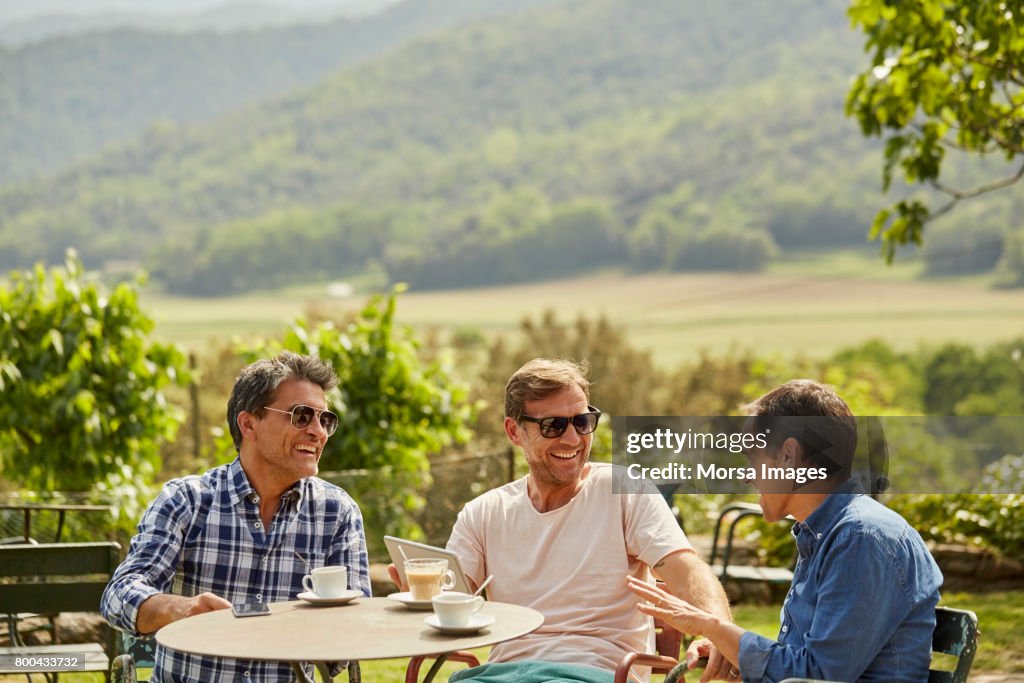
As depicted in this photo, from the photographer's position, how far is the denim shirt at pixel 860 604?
2.68 meters

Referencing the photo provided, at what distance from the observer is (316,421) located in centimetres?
357

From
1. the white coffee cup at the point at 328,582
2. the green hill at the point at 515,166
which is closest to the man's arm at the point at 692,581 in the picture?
the white coffee cup at the point at 328,582

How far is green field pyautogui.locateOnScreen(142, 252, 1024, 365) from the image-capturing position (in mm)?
63125

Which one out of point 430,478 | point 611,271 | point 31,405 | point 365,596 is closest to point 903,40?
point 430,478

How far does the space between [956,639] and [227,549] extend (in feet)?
5.87

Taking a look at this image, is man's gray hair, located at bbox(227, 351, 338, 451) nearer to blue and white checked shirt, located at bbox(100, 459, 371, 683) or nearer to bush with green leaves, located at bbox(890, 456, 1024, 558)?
blue and white checked shirt, located at bbox(100, 459, 371, 683)

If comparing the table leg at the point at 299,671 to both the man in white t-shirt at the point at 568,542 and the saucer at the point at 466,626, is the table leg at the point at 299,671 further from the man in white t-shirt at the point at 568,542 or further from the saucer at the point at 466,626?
the man in white t-shirt at the point at 568,542

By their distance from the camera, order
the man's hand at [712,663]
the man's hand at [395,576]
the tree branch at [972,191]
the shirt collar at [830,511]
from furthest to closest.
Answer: the tree branch at [972,191]
the man's hand at [395,576]
the man's hand at [712,663]
the shirt collar at [830,511]

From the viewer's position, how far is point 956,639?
9.23 feet

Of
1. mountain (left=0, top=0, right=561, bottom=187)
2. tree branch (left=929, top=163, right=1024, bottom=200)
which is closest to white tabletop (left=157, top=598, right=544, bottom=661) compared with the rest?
tree branch (left=929, top=163, right=1024, bottom=200)

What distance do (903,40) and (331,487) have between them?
4.10 m

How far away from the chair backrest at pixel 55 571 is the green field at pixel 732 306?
2229 inches

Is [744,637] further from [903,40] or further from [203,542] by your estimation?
[903,40]

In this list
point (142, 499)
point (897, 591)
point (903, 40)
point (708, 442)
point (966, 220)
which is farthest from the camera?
point (966, 220)
